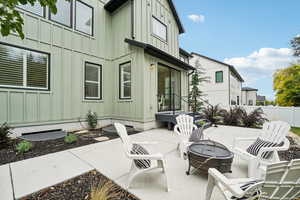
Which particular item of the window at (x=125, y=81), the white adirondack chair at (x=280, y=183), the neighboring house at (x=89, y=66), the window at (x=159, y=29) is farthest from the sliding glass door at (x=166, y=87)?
the white adirondack chair at (x=280, y=183)

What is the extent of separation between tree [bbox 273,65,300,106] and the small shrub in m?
13.9

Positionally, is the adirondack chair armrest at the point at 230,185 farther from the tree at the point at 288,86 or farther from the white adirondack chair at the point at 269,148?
the tree at the point at 288,86

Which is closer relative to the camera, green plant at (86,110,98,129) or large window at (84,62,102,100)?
green plant at (86,110,98,129)

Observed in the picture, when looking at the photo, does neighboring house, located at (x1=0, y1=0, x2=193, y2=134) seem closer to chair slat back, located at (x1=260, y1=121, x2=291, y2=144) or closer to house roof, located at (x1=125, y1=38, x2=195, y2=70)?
house roof, located at (x1=125, y1=38, x2=195, y2=70)

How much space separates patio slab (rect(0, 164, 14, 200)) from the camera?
192cm

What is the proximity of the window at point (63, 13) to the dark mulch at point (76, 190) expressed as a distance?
6.62 m

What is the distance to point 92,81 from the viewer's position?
6.98 meters

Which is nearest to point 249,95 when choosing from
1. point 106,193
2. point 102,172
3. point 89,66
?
point 89,66

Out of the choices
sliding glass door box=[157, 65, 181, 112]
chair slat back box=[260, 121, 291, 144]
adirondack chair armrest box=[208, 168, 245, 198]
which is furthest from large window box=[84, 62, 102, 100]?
chair slat back box=[260, 121, 291, 144]

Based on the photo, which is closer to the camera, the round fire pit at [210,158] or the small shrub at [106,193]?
the small shrub at [106,193]

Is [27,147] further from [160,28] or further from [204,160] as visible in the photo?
[160,28]

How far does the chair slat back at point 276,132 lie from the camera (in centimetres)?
292

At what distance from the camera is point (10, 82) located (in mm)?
4812

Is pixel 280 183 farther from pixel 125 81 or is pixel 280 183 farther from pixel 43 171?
pixel 125 81
